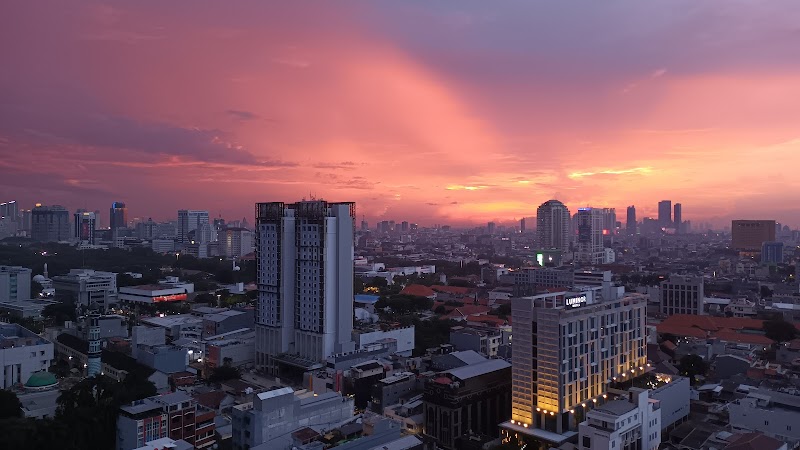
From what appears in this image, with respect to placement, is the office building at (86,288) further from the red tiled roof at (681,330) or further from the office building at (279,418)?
the red tiled roof at (681,330)

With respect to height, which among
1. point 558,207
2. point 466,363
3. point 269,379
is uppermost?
point 558,207

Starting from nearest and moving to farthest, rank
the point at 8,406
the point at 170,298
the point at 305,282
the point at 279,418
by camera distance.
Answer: the point at 279,418 → the point at 8,406 → the point at 305,282 → the point at 170,298

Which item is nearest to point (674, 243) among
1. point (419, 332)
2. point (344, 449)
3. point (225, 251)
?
point (225, 251)

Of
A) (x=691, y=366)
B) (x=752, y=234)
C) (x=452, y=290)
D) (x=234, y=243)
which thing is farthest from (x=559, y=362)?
(x=752, y=234)

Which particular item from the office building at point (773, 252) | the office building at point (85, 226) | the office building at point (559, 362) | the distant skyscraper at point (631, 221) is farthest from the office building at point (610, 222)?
the office building at point (559, 362)

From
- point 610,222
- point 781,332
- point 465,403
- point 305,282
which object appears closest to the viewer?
point 465,403

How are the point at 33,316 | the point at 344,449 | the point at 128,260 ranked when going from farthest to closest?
the point at 128,260
the point at 33,316
the point at 344,449

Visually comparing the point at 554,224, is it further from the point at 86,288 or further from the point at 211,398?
the point at 211,398

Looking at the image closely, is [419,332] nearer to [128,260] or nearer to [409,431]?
[409,431]
